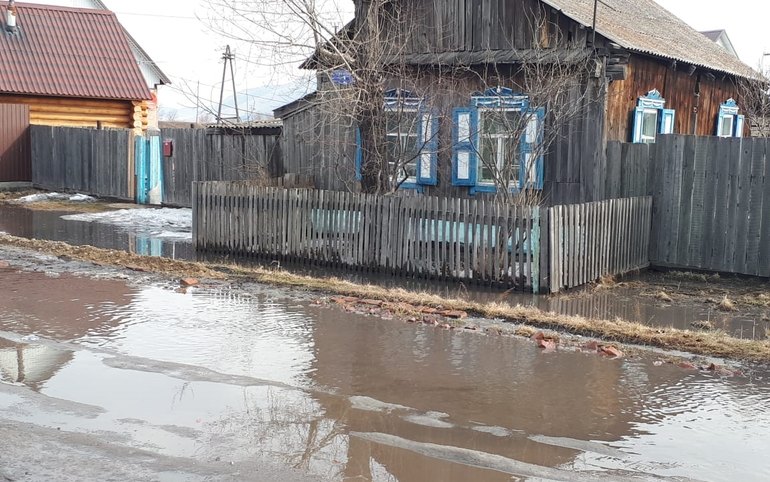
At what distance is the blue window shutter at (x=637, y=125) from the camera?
1592cm

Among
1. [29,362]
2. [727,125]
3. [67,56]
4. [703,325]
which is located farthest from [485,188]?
[67,56]

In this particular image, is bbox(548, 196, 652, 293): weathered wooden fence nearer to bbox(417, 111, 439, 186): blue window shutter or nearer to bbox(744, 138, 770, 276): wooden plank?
bbox(744, 138, 770, 276): wooden plank

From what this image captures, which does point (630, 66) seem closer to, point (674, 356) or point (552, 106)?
point (552, 106)

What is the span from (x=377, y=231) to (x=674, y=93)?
7853 mm

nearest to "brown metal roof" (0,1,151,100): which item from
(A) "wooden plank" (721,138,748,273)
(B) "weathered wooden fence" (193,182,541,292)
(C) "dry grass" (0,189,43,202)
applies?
(C) "dry grass" (0,189,43,202)

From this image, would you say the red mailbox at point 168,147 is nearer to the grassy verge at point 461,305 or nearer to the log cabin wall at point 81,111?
the grassy verge at point 461,305

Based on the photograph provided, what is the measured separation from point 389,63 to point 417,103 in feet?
2.88

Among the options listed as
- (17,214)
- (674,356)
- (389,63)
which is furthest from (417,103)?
(17,214)

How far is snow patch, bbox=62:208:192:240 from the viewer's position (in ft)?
58.8

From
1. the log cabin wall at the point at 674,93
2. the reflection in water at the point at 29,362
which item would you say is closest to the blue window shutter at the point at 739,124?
the log cabin wall at the point at 674,93

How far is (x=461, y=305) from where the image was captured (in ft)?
33.8

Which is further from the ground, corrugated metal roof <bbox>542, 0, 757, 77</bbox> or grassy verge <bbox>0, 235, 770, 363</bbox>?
corrugated metal roof <bbox>542, 0, 757, 77</bbox>

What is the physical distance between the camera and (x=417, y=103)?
16188 mm

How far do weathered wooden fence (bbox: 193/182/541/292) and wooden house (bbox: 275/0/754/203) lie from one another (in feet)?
6.32
